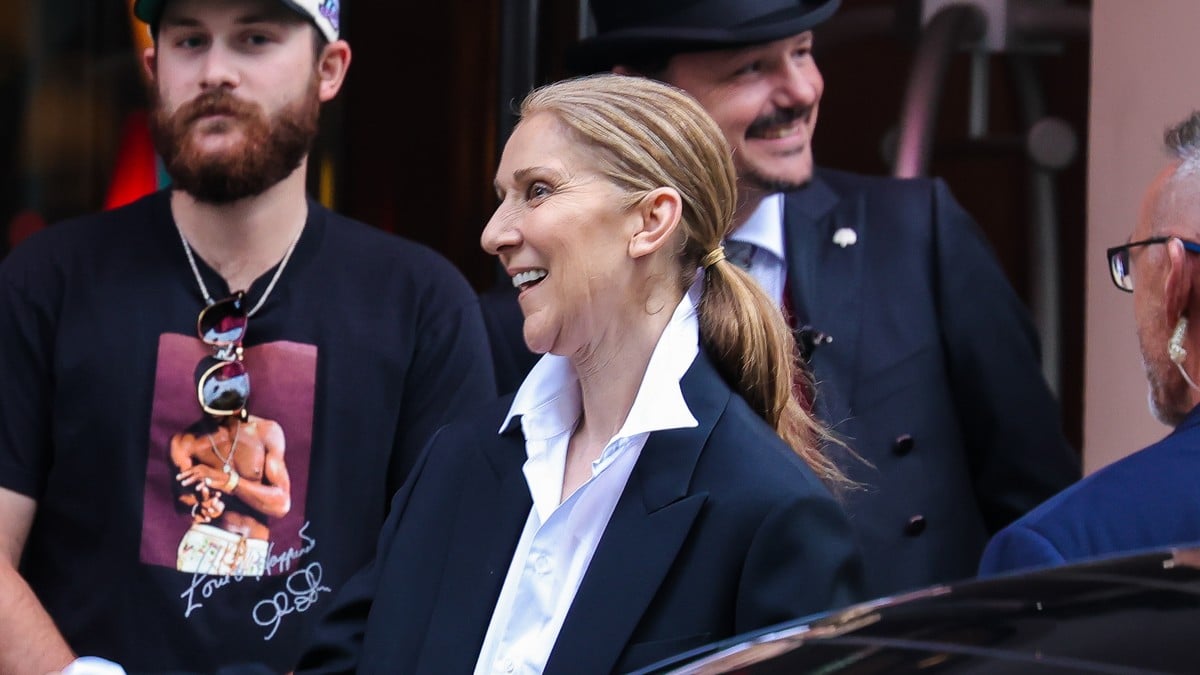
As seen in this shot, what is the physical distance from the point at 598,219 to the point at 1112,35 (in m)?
1.76

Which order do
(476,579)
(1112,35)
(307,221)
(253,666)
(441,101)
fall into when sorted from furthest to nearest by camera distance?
(441,101)
(1112,35)
(307,221)
(253,666)
(476,579)

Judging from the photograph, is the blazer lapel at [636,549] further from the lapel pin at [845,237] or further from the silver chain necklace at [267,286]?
the lapel pin at [845,237]

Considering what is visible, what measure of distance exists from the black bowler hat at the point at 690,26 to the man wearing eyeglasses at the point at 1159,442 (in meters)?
0.95

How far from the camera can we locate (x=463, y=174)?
457 centimetres

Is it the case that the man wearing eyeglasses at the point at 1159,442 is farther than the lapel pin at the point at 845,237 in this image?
No

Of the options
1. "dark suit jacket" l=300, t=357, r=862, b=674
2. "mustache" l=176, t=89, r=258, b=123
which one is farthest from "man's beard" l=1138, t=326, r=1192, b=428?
"mustache" l=176, t=89, r=258, b=123

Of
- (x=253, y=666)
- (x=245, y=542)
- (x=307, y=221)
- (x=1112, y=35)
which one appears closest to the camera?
(x=253, y=666)

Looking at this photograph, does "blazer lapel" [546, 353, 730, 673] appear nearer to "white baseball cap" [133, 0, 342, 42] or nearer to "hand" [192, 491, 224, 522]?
"hand" [192, 491, 224, 522]

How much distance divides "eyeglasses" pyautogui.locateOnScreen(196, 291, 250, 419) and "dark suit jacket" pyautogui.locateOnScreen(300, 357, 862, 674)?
0.64 meters

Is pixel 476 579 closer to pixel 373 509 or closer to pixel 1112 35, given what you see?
pixel 373 509

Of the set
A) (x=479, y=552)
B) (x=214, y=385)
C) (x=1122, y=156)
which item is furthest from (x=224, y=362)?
(x=1122, y=156)

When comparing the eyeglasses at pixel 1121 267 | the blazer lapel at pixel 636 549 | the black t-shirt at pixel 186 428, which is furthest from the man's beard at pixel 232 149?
the eyeglasses at pixel 1121 267

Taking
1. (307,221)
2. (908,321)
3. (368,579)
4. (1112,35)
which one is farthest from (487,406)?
(1112,35)
